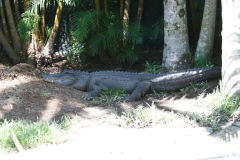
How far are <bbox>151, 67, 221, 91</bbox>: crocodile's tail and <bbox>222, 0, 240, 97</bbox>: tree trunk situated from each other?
872 millimetres

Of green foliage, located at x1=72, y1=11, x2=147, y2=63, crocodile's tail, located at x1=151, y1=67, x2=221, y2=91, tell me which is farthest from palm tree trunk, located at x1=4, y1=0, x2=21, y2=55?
crocodile's tail, located at x1=151, y1=67, x2=221, y2=91

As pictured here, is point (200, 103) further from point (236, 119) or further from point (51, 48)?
point (51, 48)

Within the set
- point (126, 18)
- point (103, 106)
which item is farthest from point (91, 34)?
point (103, 106)

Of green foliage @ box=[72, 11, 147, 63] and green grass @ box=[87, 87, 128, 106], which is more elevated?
green foliage @ box=[72, 11, 147, 63]

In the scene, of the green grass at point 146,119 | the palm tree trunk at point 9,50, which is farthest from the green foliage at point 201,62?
the palm tree trunk at point 9,50

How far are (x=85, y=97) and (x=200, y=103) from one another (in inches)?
79.6

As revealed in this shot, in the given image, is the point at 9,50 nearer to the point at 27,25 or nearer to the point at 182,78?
the point at 27,25

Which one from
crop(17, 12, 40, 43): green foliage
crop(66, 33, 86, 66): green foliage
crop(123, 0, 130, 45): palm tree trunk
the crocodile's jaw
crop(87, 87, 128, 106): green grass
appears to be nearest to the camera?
crop(87, 87, 128, 106): green grass

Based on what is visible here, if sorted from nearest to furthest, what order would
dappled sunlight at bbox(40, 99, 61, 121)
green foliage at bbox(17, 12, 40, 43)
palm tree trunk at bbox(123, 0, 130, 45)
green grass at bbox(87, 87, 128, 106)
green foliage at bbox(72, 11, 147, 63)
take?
dappled sunlight at bbox(40, 99, 61, 121) → green grass at bbox(87, 87, 128, 106) → green foliage at bbox(72, 11, 147, 63) → palm tree trunk at bbox(123, 0, 130, 45) → green foliage at bbox(17, 12, 40, 43)

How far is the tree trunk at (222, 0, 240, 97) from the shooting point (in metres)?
3.65

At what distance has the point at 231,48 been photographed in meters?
3.73

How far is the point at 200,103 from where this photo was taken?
3912mm

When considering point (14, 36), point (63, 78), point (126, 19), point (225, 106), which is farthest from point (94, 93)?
point (14, 36)

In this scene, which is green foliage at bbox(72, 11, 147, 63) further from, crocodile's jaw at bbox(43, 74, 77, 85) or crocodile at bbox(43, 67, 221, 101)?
crocodile at bbox(43, 67, 221, 101)
